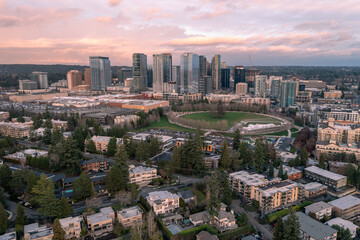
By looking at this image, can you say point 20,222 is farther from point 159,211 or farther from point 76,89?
point 76,89

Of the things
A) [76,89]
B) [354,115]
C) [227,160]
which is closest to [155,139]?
[227,160]

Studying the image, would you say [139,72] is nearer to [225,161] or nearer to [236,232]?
[225,161]

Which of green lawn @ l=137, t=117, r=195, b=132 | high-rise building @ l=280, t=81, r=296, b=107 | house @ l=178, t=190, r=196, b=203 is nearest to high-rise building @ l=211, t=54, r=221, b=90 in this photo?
high-rise building @ l=280, t=81, r=296, b=107

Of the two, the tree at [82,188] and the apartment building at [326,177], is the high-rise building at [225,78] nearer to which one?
the apartment building at [326,177]

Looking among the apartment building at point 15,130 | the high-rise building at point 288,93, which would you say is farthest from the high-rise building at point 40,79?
the high-rise building at point 288,93

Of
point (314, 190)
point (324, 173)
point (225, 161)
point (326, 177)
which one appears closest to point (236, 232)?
point (314, 190)

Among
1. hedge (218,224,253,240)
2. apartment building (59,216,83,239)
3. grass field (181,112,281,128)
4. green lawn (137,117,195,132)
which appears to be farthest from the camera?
grass field (181,112,281,128)

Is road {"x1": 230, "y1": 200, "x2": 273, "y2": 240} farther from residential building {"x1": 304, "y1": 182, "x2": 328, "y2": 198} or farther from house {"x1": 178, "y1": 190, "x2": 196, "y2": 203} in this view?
residential building {"x1": 304, "y1": 182, "x2": 328, "y2": 198}
